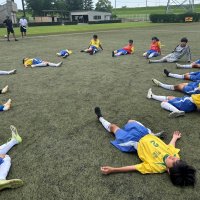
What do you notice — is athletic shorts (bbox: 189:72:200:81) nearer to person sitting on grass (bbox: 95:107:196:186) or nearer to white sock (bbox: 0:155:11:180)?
person sitting on grass (bbox: 95:107:196:186)

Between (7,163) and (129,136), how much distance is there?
7.40 feet

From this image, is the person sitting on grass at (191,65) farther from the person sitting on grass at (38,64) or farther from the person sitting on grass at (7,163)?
the person sitting on grass at (7,163)

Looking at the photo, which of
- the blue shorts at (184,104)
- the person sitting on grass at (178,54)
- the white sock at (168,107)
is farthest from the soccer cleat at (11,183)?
the person sitting on grass at (178,54)

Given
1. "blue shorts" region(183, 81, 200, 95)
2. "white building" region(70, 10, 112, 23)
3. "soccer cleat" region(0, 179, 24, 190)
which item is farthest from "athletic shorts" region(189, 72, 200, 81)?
"white building" region(70, 10, 112, 23)

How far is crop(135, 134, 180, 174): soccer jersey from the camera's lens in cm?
431

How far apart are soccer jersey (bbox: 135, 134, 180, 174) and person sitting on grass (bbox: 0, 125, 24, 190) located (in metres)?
1.98

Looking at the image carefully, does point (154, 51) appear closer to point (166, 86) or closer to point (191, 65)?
point (191, 65)

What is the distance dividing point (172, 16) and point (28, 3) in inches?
2484

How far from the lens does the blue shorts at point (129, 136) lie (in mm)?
4883

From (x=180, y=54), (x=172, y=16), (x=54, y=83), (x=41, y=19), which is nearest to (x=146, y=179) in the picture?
(x=54, y=83)

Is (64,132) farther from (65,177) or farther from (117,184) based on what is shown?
(117,184)

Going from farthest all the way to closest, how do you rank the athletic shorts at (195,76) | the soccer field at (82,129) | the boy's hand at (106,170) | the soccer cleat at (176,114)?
the athletic shorts at (195,76)
the soccer cleat at (176,114)
the boy's hand at (106,170)
the soccer field at (82,129)

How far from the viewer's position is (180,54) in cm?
1205

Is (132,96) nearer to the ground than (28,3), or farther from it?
nearer to the ground
